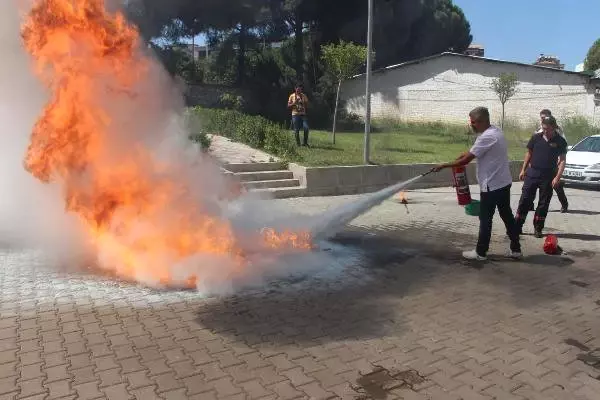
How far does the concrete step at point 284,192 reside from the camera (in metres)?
11.3

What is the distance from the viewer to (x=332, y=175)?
11.9 meters

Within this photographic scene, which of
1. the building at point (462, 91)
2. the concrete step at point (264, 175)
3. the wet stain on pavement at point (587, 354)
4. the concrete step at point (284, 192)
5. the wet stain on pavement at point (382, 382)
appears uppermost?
the building at point (462, 91)

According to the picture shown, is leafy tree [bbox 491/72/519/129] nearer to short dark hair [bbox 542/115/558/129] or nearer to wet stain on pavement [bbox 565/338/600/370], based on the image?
short dark hair [bbox 542/115/558/129]

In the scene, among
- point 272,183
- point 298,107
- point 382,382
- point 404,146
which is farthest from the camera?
point 404,146

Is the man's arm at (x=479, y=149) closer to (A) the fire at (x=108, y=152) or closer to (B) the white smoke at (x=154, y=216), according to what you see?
(B) the white smoke at (x=154, y=216)

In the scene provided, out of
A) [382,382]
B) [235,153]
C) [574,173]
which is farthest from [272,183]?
[382,382]

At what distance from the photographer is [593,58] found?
145ft

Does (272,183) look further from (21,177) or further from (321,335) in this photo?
(321,335)

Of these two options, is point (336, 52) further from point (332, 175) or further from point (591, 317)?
point (591, 317)

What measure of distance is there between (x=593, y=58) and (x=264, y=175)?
42.3 meters

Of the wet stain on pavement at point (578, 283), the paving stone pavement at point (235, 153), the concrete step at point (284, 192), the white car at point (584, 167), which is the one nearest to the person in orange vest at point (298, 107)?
the paving stone pavement at point (235, 153)

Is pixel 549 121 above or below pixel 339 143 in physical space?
above

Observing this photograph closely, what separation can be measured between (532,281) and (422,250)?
158 centimetres

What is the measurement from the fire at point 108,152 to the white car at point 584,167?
1084 cm
